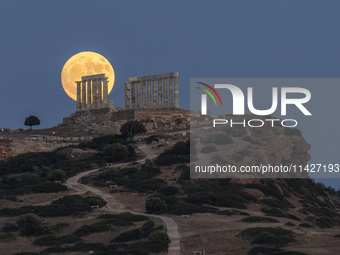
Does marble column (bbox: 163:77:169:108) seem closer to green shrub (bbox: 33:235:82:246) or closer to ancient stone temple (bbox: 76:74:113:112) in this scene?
ancient stone temple (bbox: 76:74:113:112)

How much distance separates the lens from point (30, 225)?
51.8 meters

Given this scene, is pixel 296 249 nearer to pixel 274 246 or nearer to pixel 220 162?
pixel 274 246

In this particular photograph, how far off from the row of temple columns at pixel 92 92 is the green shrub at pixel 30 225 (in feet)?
199

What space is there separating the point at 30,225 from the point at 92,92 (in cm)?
6498

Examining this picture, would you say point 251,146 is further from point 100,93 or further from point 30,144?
point 100,93

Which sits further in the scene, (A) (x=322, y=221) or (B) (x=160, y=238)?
(A) (x=322, y=221)

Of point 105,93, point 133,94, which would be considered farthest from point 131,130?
point 133,94

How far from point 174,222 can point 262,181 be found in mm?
20813

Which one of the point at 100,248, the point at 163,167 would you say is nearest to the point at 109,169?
the point at 163,167

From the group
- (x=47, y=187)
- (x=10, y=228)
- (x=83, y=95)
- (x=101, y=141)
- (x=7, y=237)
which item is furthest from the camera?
(x=83, y=95)

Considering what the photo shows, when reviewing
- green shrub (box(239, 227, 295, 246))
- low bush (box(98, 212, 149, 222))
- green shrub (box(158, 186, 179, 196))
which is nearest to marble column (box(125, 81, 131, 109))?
green shrub (box(158, 186, 179, 196))

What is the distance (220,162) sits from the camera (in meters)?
74.1

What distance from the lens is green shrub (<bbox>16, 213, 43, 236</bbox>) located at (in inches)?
2042

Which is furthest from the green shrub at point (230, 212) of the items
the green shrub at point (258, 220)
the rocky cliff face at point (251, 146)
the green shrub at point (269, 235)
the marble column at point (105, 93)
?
the marble column at point (105, 93)
